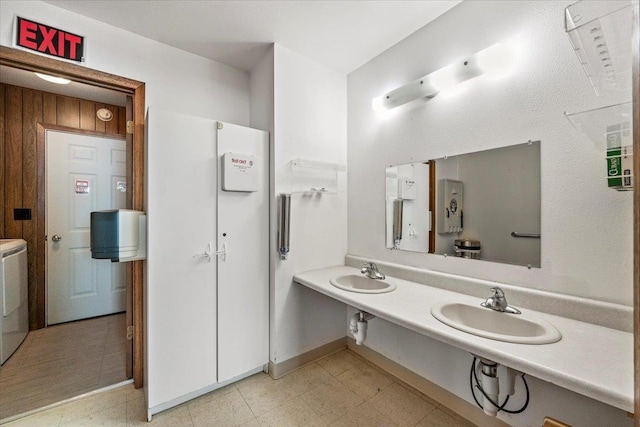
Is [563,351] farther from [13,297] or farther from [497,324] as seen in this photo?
[13,297]

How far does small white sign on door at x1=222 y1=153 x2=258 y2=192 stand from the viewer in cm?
186

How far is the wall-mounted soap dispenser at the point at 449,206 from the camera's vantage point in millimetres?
1718

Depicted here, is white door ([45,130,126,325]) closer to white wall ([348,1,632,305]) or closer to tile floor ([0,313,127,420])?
tile floor ([0,313,127,420])

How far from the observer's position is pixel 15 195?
261cm

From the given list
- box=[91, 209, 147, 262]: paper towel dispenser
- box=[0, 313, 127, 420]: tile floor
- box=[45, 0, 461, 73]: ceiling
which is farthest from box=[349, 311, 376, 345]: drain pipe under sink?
box=[45, 0, 461, 73]: ceiling

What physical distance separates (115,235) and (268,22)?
1.69 meters

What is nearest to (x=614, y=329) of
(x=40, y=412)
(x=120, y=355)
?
(x=40, y=412)

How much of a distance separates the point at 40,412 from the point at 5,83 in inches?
114

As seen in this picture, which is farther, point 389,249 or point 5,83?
point 5,83

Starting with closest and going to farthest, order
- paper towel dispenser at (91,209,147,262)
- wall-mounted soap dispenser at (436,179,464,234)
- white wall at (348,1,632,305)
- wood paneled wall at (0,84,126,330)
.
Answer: white wall at (348,1,632,305) → paper towel dispenser at (91,209,147,262) → wall-mounted soap dispenser at (436,179,464,234) → wood paneled wall at (0,84,126,330)

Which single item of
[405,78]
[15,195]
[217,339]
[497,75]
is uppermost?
[405,78]

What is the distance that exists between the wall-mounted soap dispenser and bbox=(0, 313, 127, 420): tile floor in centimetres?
261

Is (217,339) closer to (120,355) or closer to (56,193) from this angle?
(120,355)

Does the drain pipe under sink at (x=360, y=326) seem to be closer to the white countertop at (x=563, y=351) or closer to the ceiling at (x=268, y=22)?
the white countertop at (x=563, y=351)
